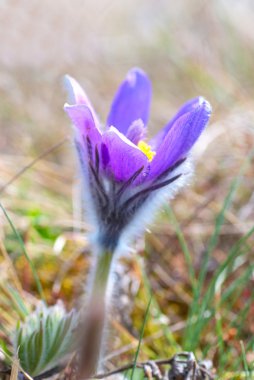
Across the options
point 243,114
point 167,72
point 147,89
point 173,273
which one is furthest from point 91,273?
point 167,72

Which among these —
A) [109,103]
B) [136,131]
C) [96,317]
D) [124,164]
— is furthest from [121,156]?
[109,103]

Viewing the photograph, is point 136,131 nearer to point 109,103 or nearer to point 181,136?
point 181,136

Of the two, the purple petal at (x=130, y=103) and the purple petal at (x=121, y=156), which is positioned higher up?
the purple petal at (x=130, y=103)

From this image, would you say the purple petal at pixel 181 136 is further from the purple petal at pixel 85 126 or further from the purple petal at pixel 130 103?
the purple petal at pixel 130 103

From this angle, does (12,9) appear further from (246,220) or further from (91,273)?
(91,273)

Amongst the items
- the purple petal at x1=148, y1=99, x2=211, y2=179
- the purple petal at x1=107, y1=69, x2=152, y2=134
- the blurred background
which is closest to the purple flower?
the purple petal at x1=148, y1=99, x2=211, y2=179

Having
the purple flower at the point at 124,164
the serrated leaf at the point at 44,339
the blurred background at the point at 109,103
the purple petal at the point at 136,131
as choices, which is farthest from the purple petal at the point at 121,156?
the blurred background at the point at 109,103

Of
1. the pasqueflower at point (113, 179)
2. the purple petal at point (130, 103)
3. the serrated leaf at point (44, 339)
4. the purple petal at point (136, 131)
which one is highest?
the purple petal at point (130, 103)
